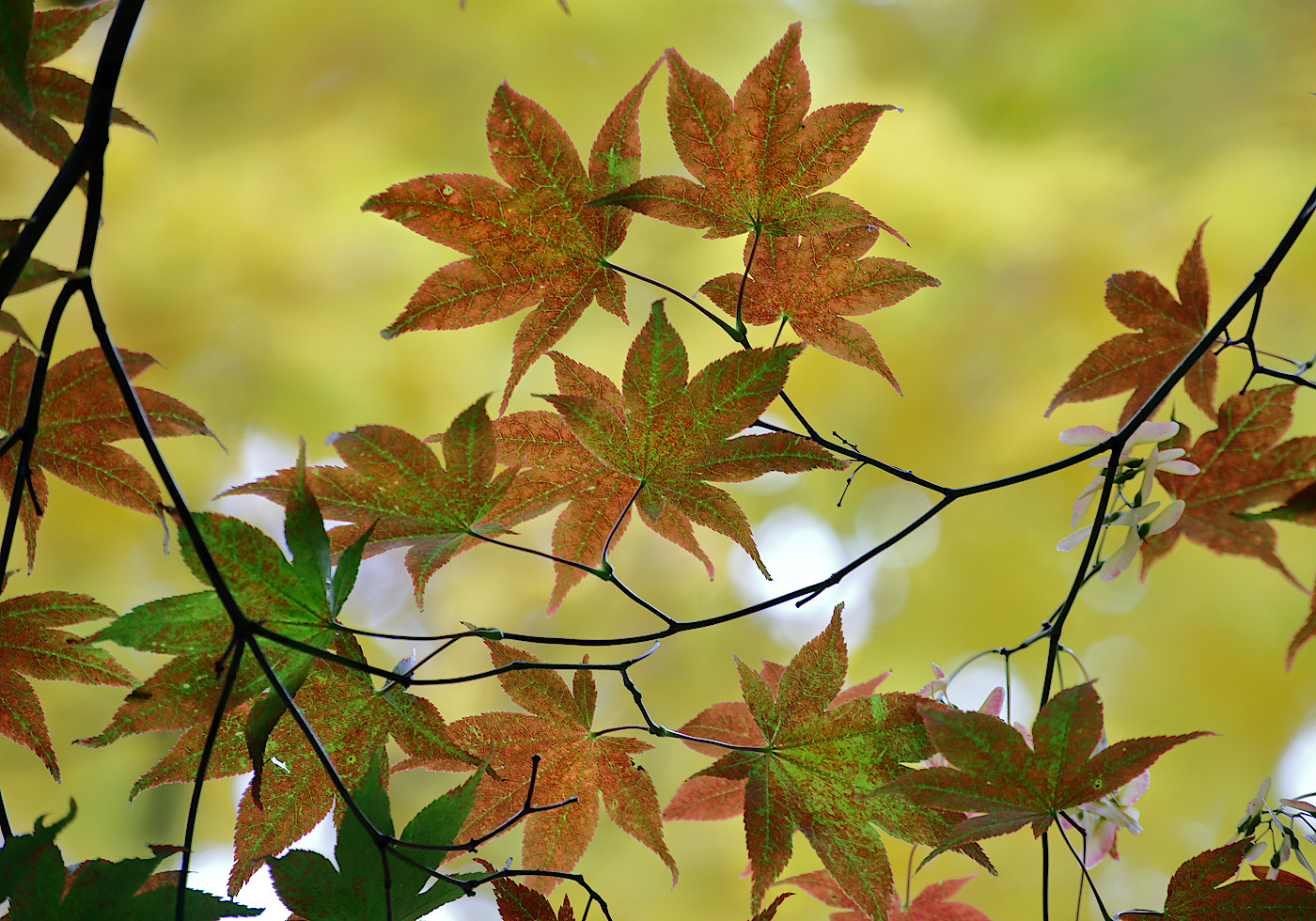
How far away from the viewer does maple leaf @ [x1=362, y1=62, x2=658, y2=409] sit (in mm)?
473

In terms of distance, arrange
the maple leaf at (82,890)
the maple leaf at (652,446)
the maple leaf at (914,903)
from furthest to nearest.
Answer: the maple leaf at (914,903) → the maple leaf at (652,446) → the maple leaf at (82,890)

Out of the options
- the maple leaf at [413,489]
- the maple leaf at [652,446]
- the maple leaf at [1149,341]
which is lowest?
the maple leaf at [413,489]

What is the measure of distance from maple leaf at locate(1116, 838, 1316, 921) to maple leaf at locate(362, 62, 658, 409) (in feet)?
1.37

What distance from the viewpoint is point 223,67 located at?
2680 mm

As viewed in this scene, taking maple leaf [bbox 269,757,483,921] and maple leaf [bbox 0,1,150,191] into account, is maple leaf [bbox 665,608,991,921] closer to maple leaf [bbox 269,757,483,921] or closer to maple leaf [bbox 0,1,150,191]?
maple leaf [bbox 269,757,483,921]

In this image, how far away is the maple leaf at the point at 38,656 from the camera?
466mm

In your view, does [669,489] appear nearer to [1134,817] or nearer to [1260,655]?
[1134,817]

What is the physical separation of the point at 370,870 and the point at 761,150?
15.8 inches

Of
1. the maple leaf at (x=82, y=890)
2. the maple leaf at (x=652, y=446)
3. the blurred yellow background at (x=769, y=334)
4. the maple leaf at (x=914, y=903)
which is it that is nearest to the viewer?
the maple leaf at (x=82, y=890)

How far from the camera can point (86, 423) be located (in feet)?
1.57

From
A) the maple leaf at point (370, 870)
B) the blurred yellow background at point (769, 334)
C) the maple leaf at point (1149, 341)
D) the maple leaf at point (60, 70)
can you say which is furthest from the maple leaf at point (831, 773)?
the blurred yellow background at point (769, 334)

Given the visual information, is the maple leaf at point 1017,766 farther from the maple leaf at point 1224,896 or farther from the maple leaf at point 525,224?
the maple leaf at point 525,224

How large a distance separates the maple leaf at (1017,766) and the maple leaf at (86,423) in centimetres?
41

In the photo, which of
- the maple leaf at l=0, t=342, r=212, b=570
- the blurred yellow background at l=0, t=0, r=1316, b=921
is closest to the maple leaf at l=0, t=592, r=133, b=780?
the maple leaf at l=0, t=342, r=212, b=570
